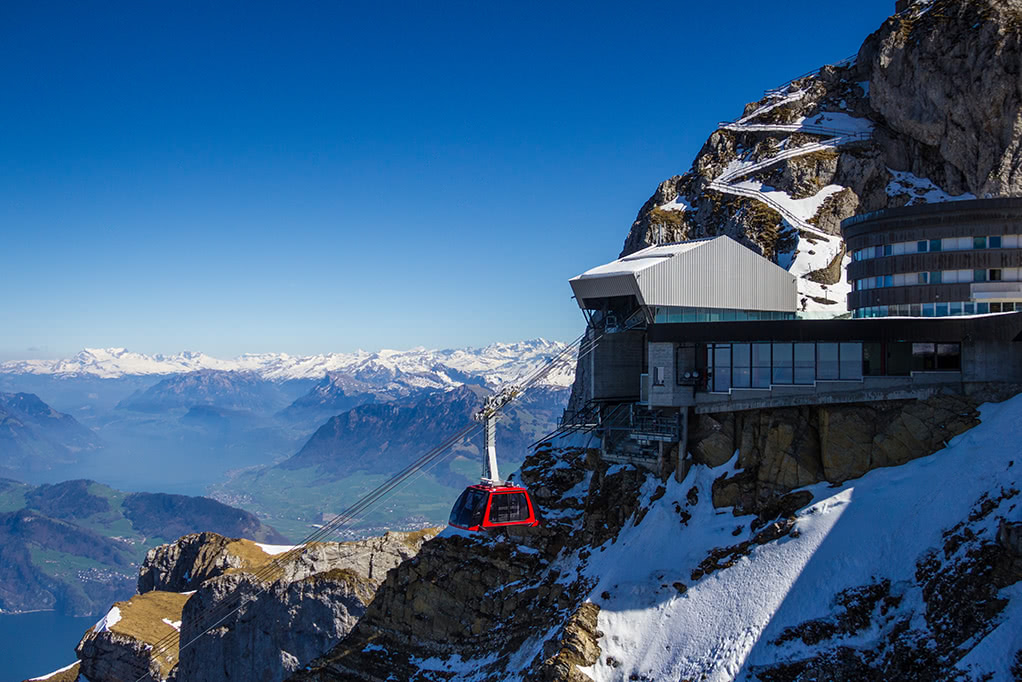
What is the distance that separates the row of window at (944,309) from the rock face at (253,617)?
57.4 meters

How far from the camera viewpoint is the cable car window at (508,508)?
45.7 m

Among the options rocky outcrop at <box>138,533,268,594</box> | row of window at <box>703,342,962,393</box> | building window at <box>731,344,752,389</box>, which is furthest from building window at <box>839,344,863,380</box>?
rocky outcrop at <box>138,533,268,594</box>

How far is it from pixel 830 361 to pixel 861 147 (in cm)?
6415

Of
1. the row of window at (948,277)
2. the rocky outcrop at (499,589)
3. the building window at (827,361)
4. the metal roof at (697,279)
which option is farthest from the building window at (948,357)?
the rocky outcrop at (499,589)

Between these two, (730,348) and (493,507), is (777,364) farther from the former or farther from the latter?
(493,507)

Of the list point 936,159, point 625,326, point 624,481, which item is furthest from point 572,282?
point 936,159

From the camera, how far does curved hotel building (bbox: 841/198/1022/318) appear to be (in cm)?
5072

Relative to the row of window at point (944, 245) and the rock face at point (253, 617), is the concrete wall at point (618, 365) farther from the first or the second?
the rock face at point (253, 617)

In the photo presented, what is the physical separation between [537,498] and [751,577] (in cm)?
2200

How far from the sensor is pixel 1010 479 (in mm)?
32531

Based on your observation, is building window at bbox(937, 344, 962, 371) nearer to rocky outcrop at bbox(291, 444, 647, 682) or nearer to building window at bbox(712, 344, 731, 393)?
building window at bbox(712, 344, 731, 393)

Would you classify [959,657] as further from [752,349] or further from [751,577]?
[752,349]

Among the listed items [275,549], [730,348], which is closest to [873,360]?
[730,348]

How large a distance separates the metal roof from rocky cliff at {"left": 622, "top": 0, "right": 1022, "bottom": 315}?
18.2 metres
